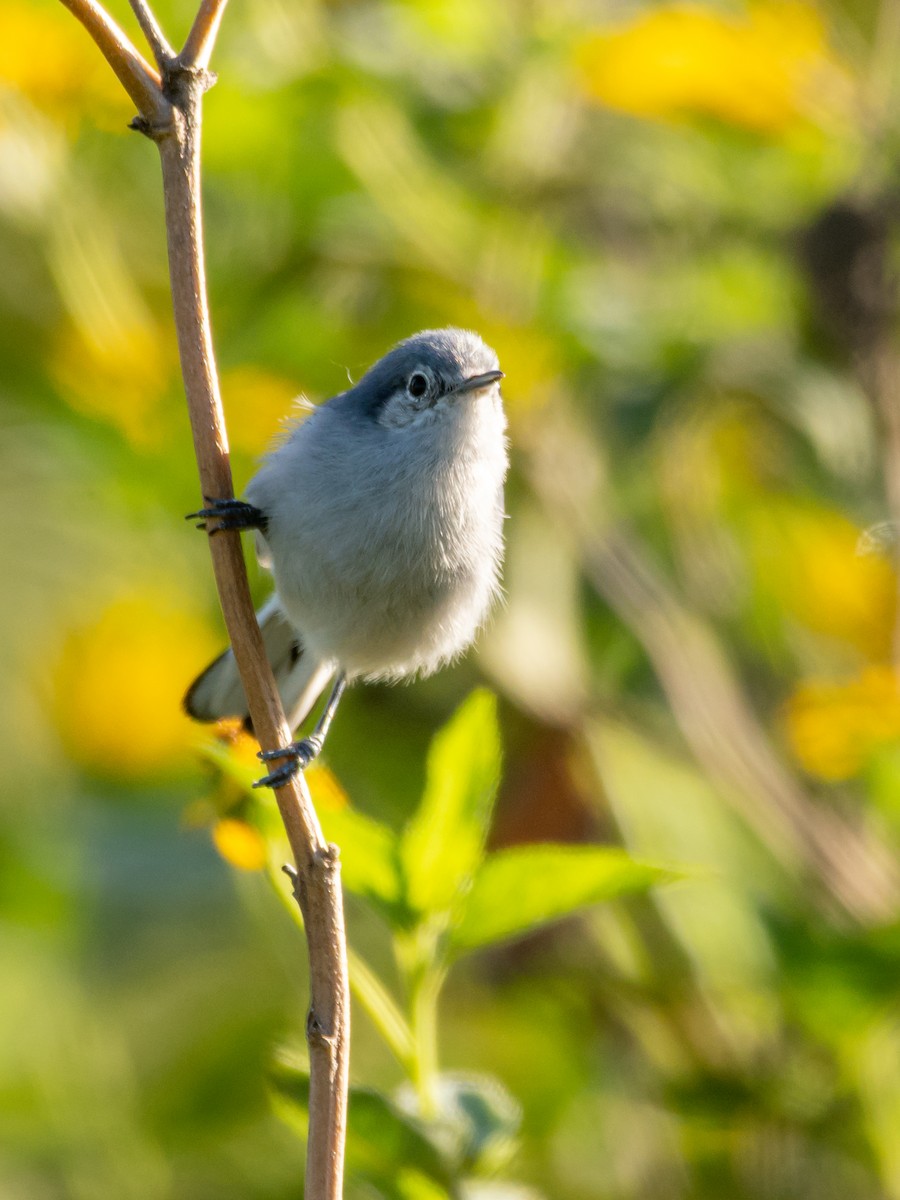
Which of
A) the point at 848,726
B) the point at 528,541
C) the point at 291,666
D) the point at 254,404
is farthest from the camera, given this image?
the point at 528,541

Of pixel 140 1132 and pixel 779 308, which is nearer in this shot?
pixel 140 1132

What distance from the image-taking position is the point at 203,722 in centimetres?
156

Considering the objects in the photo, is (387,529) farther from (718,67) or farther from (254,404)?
(718,67)

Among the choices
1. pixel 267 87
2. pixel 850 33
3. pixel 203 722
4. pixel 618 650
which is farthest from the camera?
pixel 850 33

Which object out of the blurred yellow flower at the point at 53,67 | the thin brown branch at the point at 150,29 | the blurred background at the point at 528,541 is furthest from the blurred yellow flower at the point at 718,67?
the thin brown branch at the point at 150,29

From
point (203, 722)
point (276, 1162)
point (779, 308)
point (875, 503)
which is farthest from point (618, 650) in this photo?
point (276, 1162)

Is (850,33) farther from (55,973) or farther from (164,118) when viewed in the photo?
(55,973)

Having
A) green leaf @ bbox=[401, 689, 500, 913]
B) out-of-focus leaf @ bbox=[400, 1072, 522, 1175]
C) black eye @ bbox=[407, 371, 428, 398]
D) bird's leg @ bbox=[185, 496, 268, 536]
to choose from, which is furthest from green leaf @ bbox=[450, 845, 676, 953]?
black eye @ bbox=[407, 371, 428, 398]

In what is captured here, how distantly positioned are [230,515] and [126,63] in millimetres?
467

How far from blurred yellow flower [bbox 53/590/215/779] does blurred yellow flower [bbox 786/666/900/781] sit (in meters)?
0.84

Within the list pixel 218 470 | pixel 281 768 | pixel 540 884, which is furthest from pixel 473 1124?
pixel 218 470

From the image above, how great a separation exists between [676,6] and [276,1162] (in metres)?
1.64

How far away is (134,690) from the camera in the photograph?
77.7 inches

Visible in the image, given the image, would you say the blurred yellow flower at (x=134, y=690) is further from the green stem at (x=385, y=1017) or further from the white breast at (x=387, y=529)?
the green stem at (x=385, y=1017)
